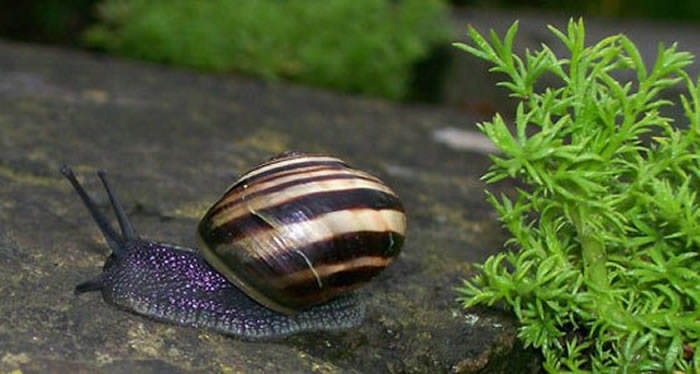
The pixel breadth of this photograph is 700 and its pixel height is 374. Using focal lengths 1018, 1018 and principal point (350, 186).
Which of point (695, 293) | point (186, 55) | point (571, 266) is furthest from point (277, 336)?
point (186, 55)

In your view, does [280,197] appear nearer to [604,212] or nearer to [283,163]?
[283,163]

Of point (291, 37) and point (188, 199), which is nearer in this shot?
point (188, 199)

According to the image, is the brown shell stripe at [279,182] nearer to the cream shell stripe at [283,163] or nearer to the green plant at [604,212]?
the cream shell stripe at [283,163]

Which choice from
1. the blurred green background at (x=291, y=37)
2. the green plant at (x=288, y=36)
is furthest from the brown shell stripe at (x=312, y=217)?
the green plant at (x=288, y=36)

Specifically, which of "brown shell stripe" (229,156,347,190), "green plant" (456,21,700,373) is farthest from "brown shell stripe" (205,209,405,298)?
"green plant" (456,21,700,373)

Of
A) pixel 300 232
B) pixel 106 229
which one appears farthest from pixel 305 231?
pixel 106 229

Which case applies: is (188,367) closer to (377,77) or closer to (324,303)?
(324,303)
